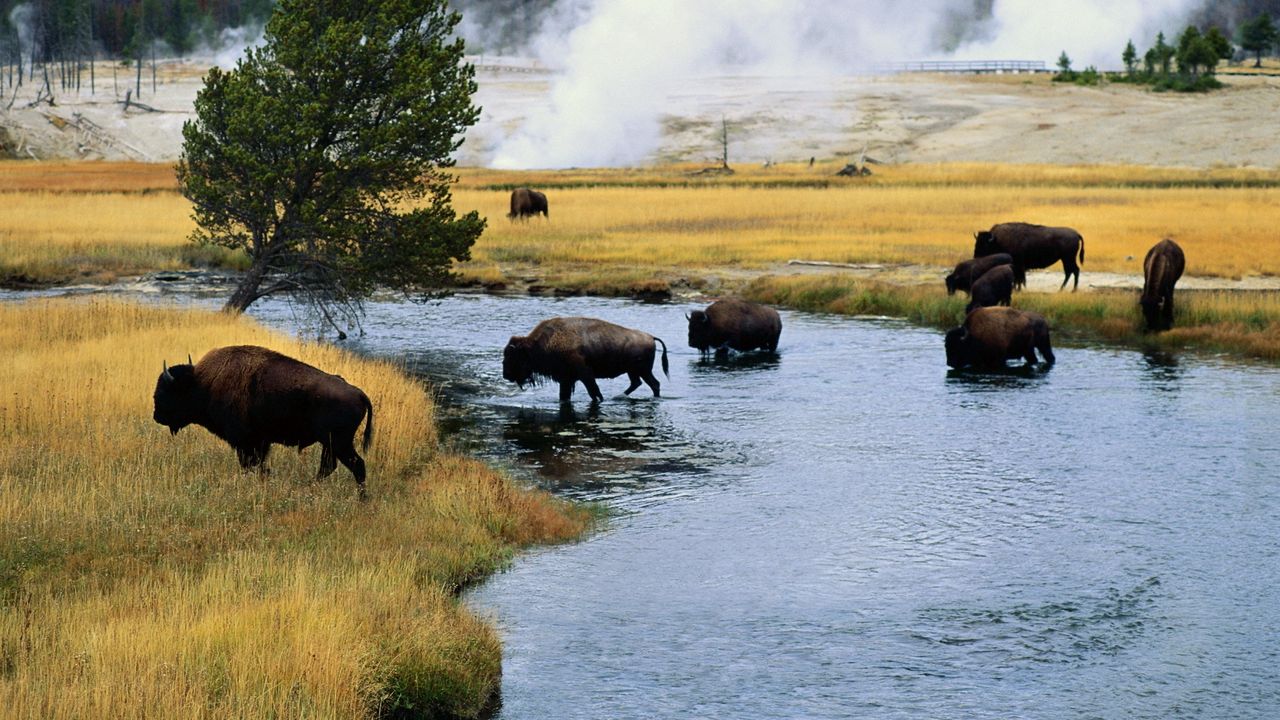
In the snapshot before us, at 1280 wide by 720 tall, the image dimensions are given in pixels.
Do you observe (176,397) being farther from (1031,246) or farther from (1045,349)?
(1031,246)

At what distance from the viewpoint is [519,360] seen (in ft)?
62.2

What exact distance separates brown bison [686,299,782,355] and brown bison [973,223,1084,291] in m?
8.39

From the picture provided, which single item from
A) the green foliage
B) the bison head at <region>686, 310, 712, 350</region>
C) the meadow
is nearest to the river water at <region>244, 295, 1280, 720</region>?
the bison head at <region>686, 310, 712, 350</region>

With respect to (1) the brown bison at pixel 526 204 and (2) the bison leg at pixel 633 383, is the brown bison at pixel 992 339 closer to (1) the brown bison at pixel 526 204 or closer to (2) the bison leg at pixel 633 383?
(2) the bison leg at pixel 633 383

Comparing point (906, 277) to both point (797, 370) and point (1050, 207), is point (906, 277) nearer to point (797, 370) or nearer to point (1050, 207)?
point (797, 370)

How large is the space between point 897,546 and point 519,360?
7.97 meters

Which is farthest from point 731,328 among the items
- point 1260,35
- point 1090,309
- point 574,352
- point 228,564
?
point 1260,35

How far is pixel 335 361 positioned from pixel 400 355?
17.0 ft

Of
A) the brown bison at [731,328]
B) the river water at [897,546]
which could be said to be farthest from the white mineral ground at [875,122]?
the river water at [897,546]

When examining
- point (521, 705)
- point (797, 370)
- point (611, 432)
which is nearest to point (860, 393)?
point (797, 370)

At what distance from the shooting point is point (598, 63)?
409 feet

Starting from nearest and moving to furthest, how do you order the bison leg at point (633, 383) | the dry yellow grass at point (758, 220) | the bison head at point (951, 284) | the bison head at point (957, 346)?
the bison leg at point (633, 383) < the bison head at point (957, 346) < the bison head at point (951, 284) < the dry yellow grass at point (758, 220)

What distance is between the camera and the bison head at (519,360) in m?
18.9

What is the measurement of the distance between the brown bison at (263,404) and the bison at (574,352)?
6379 millimetres
